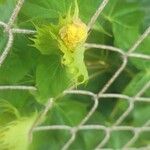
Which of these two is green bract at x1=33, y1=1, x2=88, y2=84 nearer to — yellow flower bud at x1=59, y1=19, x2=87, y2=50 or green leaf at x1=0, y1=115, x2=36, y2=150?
yellow flower bud at x1=59, y1=19, x2=87, y2=50

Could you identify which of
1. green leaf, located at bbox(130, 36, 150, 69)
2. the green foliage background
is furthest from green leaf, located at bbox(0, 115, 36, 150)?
green leaf, located at bbox(130, 36, 150, 69)

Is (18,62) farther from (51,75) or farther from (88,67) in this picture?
(88,67)

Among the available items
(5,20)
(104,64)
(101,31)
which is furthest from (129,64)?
(5,20)

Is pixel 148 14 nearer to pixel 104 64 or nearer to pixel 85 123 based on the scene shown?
pixel 104 64

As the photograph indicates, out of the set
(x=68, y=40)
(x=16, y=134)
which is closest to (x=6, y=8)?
(x=68, y=40)

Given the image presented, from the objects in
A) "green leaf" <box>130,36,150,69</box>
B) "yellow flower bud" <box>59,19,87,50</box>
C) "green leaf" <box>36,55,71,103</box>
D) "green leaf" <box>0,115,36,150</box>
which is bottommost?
"yellow flower bud" <box>59,19,87,50</box>
